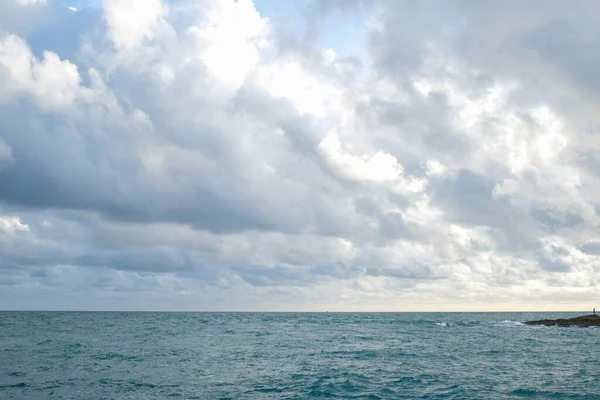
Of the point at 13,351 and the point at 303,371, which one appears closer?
the point at 303,371

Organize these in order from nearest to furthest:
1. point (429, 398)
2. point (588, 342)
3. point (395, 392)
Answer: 1. point (429, 398)
2. point (395, 392)
3. point (588, 342)

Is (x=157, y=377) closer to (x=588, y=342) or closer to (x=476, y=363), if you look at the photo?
(x=476, y=363)

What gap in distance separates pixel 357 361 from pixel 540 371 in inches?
790

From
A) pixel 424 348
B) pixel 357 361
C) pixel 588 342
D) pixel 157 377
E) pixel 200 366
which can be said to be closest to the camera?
pixel 157 377

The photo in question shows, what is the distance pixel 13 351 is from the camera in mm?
65438

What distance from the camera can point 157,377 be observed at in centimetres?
4600

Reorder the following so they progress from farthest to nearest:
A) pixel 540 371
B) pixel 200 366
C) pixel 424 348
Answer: pixel 424 348 < pixel 200 366 < pixel 540 371

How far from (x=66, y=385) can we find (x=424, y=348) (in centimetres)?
5191

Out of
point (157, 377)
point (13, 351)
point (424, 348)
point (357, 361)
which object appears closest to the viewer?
point (157, 377)

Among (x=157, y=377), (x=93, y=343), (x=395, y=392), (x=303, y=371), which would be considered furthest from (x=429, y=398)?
(x=93, y=343)

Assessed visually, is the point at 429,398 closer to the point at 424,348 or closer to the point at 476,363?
the point at 476,363

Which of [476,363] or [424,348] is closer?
[476,363]

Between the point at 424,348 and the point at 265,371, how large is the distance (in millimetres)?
33488

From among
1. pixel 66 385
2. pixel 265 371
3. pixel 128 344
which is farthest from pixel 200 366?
pixel 128 344
